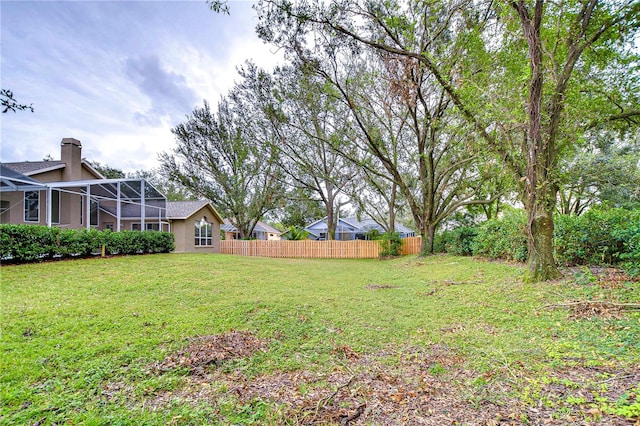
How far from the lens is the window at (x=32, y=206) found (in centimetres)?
1136

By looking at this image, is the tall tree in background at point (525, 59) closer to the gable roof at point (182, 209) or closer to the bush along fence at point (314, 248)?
the bush along fence at point (314, 248)

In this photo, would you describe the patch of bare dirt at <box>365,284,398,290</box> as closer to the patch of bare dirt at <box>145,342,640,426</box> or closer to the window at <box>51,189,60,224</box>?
the patch of bare dirt at <box>145,342,640,426</box>

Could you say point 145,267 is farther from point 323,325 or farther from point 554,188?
point 554,188

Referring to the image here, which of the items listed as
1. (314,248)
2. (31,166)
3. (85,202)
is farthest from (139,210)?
(314,248)

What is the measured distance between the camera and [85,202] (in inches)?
559

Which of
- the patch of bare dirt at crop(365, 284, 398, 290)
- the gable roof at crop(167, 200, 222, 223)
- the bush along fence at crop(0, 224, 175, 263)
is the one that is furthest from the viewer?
the gable roof at crop(167, 200, 222, 223)

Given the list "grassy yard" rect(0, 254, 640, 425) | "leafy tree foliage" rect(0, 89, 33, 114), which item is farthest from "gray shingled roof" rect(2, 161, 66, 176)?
"leafy tree foliage" rect(0, 89, 33, 114)

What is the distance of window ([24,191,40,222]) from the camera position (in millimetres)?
11359

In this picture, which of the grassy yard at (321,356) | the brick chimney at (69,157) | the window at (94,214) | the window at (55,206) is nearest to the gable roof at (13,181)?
the window at (55,206)

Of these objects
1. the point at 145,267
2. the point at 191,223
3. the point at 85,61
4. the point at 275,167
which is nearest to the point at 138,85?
the point at 85,61

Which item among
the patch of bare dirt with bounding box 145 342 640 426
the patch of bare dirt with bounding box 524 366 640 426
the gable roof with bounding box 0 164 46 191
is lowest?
the patch of bare dirt with bounding box 145 342 640 426

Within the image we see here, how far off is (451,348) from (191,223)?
16511 millimetres

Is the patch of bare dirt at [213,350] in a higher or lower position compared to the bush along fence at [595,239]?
lower

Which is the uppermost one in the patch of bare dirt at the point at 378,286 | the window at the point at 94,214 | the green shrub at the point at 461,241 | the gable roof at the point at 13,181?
the gable roof at the point at 13,181
